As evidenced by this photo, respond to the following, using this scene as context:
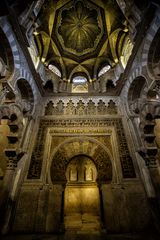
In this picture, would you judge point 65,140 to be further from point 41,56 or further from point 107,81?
point 41,56

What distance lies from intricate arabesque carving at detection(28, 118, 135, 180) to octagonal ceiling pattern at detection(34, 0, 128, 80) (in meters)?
3.05

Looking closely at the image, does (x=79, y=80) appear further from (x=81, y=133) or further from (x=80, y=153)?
(x=80, y=153)

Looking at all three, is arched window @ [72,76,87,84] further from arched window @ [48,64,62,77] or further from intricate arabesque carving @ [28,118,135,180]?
intricate arabesque carving @ [28,118,135,180]

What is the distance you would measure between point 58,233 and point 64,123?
419 centimetres

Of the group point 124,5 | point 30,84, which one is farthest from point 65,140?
point 124,5

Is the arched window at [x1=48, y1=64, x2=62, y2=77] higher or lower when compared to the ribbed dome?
lower

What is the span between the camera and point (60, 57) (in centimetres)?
886

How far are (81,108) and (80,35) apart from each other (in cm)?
440

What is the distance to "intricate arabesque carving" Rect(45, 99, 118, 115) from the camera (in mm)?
7527

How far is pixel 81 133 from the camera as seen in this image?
6773 millimetres

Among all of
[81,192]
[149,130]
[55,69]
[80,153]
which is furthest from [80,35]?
[81,192]

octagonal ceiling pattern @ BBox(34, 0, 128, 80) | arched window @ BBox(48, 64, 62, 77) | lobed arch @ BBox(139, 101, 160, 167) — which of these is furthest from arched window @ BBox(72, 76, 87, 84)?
lobed arch @ BBox(139, 101, 160, 167)

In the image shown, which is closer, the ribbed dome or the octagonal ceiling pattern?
the octagonal ceiling pattern

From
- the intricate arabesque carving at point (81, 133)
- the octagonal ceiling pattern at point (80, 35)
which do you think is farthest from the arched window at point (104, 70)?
the intricate arabesque carving at point (81, 133)
